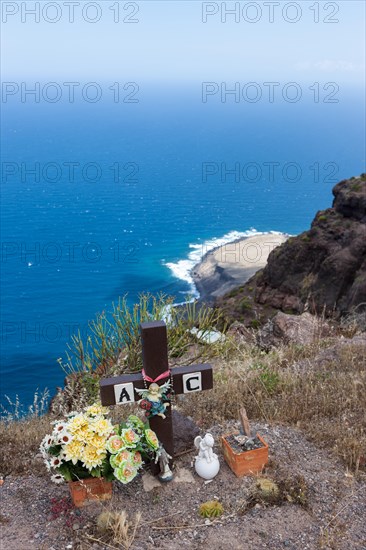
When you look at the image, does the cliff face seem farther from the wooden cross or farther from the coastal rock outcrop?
the wooden cross

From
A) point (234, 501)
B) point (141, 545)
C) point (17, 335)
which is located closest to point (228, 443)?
point (234, 501)

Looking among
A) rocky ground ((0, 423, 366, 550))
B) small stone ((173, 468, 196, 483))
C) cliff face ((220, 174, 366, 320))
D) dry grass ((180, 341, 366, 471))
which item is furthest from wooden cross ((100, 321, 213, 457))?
cliff face ((220, 174, 366, 320))

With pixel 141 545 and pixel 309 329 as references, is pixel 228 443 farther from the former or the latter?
pixel 309 329

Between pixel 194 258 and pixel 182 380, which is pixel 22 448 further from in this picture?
pixel 194 258

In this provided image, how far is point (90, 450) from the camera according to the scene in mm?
4832

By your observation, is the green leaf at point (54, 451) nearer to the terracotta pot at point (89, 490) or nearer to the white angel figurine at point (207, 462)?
Answer: the terracotta pot at point (89, 490)

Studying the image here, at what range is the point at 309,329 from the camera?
1345cm

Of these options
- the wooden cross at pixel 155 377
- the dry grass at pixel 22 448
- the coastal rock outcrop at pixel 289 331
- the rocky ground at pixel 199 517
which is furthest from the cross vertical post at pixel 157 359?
the coastal rock outcrop at pixel 289 331

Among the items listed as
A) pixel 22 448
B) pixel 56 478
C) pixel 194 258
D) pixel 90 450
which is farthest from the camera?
pixel 194 258

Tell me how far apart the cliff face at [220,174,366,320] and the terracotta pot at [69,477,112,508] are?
2378 centimetres

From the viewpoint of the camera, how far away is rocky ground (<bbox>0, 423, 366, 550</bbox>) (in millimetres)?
4574

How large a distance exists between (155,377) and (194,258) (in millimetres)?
74435

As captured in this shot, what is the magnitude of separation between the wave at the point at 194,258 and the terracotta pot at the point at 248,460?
5507 cm

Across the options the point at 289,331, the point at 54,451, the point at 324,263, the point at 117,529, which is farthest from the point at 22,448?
the point at 324,263
